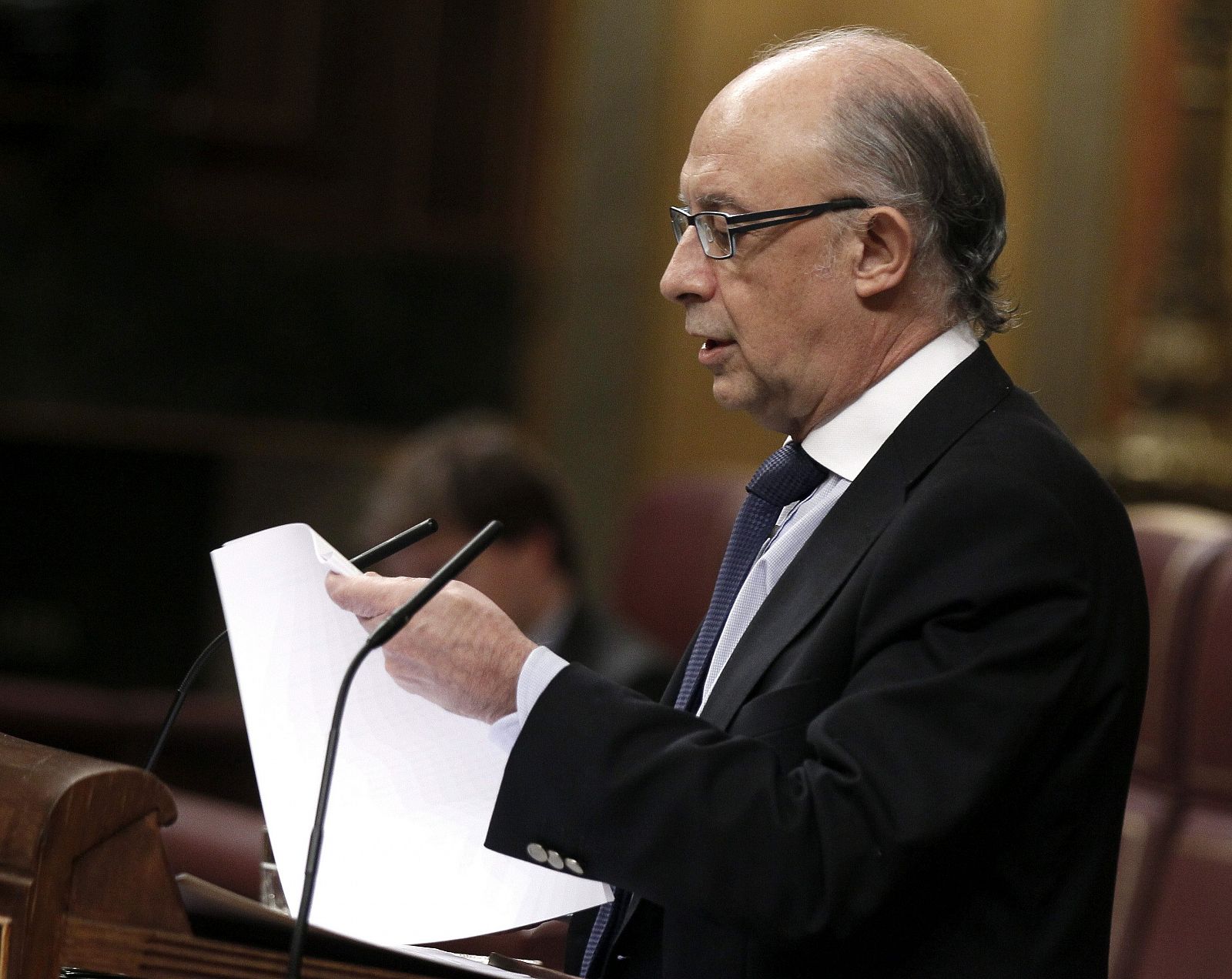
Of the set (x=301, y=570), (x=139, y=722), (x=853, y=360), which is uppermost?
(x=853, y=360)

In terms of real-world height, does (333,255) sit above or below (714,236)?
below

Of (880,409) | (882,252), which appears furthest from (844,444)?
(882,252)

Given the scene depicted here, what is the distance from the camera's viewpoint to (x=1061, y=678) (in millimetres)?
1083

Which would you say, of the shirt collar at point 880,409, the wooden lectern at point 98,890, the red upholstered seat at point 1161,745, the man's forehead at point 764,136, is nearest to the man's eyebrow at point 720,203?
the man's forehead at point 764,136

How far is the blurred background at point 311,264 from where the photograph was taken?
14.4ft

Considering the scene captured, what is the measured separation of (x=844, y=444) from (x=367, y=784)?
0.45 meters

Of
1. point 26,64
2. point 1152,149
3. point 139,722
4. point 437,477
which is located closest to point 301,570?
point 437,477

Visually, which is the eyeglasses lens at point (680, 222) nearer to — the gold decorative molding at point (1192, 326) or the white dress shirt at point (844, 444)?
the white dress shirt at point (844, 444)

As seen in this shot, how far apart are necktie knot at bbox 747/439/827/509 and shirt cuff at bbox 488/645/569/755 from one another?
31cm

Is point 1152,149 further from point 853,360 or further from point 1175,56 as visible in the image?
point 853,360

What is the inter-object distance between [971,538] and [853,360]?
0.78ft

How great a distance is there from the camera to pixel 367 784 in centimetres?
124

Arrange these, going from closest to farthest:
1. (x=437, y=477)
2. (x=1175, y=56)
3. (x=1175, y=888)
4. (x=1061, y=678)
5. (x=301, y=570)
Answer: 1. (x=1061, y=678)
2. (x=301, y=570)
3. (x=1175, y=888)
4. (x=437, y=477)
5. (x=1175, y=56)

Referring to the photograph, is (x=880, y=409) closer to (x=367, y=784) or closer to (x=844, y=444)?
(x=844, y=444)
